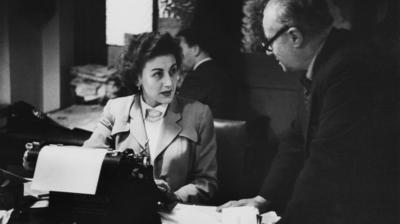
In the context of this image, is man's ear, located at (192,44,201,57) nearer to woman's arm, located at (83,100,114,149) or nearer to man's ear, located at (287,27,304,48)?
woman's arm, located at (83,100,114,149)

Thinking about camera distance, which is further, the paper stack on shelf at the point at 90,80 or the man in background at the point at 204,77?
the man in background at the point at 204,77

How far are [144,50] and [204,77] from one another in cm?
47

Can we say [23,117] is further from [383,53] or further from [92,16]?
[383,53]

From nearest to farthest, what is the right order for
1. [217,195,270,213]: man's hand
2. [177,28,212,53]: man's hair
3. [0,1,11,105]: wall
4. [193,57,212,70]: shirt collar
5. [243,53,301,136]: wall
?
[217,195,270,213]: man's hand
[243,53,301,136]: wall
[0,1,11,105]: wall
[177,28,212,53]: man's hair
[193,57,212,70]: shirt collar

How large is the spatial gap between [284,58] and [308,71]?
3.0 inches

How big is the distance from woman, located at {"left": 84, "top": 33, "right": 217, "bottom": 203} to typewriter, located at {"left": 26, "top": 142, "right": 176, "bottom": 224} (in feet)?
1.28

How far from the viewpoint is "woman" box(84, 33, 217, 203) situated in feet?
4.99

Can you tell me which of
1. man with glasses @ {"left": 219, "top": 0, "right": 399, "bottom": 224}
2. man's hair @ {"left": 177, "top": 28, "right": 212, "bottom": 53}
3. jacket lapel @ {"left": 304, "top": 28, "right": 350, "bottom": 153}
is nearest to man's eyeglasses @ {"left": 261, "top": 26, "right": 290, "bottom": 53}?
man with glasses @ {"left": 219, "top": 0, "right": 399, "bottom": 224}

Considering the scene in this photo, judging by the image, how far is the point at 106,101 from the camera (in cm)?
164

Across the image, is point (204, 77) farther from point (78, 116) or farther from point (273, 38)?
point (273, 38)

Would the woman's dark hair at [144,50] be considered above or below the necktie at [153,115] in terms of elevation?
above

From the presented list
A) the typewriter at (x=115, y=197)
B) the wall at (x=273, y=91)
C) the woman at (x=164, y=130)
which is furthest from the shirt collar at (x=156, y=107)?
the typewriter at (x=115, y=197)

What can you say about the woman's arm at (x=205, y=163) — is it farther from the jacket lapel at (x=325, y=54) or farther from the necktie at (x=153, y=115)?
the jacket lapel at (x=325, y=54)

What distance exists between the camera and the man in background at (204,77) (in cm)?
185
